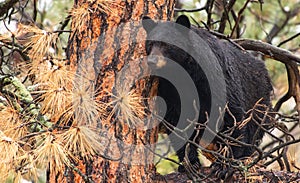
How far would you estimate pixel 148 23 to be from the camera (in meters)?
2.89

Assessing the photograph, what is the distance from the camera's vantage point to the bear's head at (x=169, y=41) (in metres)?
3.07

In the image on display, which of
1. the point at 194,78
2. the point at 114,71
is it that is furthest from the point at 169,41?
the point at 114,71

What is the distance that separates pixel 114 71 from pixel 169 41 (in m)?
0.69

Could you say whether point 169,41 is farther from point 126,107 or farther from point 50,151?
point 50,151

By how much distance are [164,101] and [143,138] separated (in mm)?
562

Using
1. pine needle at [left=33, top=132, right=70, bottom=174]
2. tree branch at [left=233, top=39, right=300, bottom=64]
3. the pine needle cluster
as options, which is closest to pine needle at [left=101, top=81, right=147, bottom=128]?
the pine needle cluster

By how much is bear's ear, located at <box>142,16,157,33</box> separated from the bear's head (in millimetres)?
38

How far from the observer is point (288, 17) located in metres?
5.44

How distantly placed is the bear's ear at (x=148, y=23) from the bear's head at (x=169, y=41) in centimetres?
4

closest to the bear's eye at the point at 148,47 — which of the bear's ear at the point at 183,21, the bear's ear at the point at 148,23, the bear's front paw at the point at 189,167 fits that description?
the bear's ear at the point at 148,23

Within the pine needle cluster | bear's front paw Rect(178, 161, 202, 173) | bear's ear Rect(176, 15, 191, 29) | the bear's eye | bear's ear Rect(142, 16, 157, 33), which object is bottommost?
bear's front paw Rect(178, 161, 202, 173)

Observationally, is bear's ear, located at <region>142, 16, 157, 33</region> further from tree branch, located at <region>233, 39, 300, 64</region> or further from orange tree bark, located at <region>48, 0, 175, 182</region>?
tree branch, located at <region>233, 39, 300, 64</region>

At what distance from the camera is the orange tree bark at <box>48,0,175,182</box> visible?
2672 mm

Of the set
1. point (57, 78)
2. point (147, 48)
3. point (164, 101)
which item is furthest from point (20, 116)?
point (164, 101)
